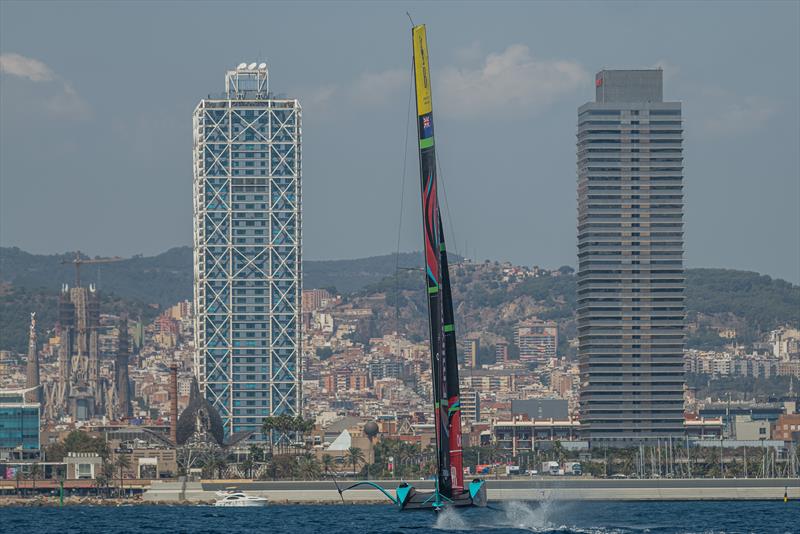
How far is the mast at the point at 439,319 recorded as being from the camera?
7875 cm

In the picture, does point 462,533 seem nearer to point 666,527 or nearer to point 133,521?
Result: point 666,527

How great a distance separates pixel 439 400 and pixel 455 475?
3345mm

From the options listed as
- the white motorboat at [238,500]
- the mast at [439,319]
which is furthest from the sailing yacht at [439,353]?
the white motorboat at [238,500]

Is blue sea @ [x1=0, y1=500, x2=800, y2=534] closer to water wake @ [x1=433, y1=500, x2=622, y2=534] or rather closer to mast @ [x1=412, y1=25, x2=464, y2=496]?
water wake @ [x1=433, y1=500, x2=622, y2=534]

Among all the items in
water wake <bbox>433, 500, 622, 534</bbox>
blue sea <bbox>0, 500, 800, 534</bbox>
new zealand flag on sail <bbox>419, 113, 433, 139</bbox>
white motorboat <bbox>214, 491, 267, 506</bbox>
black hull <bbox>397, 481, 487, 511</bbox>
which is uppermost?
new zealand flag on sail <bbox>419, 113, 433, 139</bbox>

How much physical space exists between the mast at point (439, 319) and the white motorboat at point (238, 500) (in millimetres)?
112785

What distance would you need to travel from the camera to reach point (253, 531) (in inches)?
4313

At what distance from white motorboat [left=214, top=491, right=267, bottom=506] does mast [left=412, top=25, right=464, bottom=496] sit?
11279 cm

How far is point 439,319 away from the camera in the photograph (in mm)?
79250

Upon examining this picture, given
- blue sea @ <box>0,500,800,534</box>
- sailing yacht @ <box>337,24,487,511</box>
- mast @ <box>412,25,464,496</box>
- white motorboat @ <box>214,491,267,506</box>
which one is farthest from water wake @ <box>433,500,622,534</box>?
white motorboat @ <box>214,491,267,506</box>

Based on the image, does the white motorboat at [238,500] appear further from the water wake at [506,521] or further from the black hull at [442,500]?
the black hull at [442,500]

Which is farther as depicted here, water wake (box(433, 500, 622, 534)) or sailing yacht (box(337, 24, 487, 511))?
water wake (box(433, 500, 622, 534))

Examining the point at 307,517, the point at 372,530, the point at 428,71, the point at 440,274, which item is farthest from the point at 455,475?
the point at 307,517

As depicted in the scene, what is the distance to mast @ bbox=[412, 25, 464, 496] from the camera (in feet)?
258
